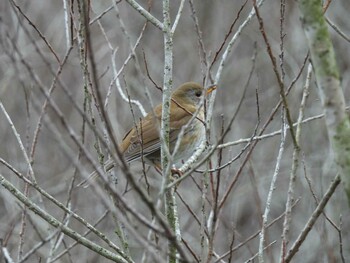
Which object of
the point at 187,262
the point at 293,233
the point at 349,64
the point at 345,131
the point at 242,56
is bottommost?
the point at 187,262

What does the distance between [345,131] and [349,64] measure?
8.38 metres

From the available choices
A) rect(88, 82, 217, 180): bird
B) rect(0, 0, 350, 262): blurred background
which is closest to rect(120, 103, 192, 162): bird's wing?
rect(88, 82, 217, 180): bird

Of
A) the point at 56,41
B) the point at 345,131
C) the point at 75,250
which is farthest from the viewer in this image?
the point at 56,41

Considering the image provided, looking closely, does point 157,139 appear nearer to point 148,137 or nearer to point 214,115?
point 148,137

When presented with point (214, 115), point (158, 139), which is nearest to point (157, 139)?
point (158, 139)

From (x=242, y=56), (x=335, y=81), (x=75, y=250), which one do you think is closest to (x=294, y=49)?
(x=242, y=56)

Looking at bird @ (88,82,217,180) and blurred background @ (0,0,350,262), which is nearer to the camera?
bird @ (88,82,217,180)

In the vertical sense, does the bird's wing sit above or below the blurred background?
below

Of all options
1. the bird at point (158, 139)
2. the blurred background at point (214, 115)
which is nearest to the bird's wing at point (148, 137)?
the bird at point (158, 139)

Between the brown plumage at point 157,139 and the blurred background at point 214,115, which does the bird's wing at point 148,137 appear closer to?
the brown plumage at point 157,139

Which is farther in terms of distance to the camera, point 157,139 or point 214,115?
point 214,115

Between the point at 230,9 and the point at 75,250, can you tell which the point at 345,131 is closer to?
the point at 75,250

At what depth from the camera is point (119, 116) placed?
987 cm

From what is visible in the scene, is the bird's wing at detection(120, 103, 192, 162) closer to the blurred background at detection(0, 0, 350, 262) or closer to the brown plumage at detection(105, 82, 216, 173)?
the brown plumage at detection(105, 82, 216, 173)
